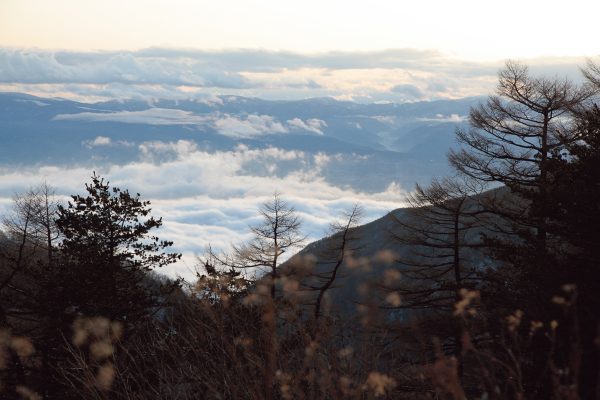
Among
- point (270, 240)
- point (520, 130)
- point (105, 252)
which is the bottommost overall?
point (105, 252)

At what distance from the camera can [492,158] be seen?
17.3 meters

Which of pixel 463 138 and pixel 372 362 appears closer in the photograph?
pixel 372 362

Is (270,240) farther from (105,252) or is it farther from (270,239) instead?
(105,252)

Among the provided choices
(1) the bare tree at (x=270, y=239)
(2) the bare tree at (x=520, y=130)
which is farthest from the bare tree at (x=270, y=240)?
(2) the bare tree at (x=520, y=130)

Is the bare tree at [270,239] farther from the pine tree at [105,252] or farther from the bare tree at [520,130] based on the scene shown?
the bare tree at [520,130]

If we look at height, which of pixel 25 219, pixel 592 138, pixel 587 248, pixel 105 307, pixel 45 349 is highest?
pixel 592 138

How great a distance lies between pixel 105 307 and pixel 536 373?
1271 centimetres

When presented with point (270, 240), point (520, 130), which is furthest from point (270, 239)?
point (520, 130)

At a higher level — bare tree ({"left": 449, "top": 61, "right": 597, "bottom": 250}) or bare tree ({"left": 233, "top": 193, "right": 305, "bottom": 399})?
bare tree ({"left": 449, "top": 61, "right": 597, "bottom": 250})

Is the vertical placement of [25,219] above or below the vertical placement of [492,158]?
below

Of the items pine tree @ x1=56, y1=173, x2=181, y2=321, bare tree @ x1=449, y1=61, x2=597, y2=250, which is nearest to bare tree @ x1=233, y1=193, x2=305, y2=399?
pine tree @ x1=56, y1=173, x2=181, y2=321

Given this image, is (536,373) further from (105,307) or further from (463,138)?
(105,307)

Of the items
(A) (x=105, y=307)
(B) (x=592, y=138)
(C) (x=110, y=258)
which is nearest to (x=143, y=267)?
(C) (x=110, y=258)

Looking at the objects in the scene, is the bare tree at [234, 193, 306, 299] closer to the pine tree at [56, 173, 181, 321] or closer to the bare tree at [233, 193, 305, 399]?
the bare tree at [233, 193, 305, 399]
